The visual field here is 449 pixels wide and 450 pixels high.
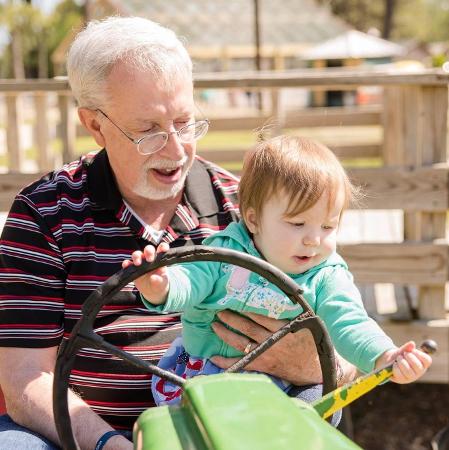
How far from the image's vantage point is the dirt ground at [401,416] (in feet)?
14.4

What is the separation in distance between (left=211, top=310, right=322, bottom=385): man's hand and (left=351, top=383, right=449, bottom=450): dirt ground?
256 centimetres

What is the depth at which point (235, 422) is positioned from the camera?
1.21 m

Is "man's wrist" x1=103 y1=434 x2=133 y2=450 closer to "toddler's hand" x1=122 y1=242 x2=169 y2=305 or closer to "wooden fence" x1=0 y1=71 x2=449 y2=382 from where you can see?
"toddler's hand" x1=122 y1=242 x2=169 y2=305

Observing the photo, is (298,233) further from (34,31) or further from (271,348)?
(34,31)

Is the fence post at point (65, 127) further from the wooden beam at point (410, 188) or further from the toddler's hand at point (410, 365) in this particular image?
the toddler's hand at point (410, 365)

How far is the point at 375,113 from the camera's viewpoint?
403 inches

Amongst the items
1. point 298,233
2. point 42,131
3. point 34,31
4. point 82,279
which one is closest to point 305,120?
point 42,131

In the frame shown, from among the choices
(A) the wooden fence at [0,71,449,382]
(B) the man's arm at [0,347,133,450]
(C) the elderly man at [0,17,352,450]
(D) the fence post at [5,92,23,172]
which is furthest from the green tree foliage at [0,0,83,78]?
(B) the man's arm at [0,347,133,450]

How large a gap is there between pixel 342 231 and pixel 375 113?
11.5 feet

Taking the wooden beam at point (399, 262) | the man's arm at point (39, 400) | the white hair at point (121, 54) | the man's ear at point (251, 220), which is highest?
the white hair at point (121, 54)

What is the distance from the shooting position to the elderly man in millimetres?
1972

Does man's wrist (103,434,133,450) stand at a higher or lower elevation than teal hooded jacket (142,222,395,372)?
lower

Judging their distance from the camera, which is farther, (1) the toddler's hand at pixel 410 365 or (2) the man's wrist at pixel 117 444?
(2) the man's wrist at pixel 117 444

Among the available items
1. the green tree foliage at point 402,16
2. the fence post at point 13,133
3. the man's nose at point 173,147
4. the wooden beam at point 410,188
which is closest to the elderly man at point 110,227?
the man's nose at point 173,147
